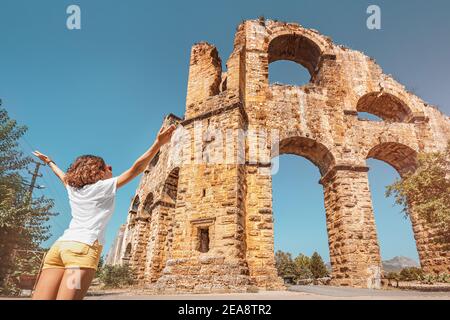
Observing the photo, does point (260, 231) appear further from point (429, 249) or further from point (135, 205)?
Result: point (135, 205)

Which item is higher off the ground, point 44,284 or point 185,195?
point 185,195

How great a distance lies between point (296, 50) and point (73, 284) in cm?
1552

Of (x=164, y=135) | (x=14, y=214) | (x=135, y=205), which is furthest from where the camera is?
(x=135, y=205)

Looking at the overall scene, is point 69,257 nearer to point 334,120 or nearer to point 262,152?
point 262,152

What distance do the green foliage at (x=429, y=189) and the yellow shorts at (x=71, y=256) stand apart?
939cm

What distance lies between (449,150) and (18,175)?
14.7 meters

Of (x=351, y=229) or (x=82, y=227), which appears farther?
(x=351, y=229)

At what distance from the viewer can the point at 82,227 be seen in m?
1.73

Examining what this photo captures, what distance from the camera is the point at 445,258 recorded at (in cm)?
1138

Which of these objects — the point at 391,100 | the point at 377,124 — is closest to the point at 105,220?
the point at 377,124

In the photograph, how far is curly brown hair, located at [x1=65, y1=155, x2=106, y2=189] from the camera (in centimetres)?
192

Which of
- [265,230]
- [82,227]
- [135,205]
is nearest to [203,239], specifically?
[265,230]

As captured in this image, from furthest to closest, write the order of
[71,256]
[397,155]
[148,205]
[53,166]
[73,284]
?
[148,205]
[397,155]
[53,166]
[71,256]
[73,284]
